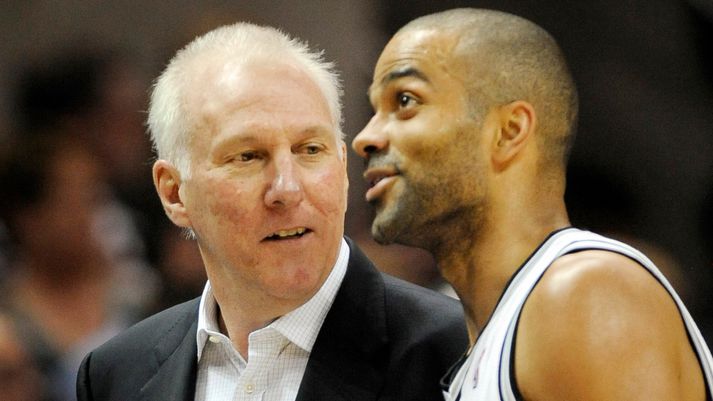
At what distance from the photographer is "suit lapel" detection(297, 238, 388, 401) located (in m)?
1.94

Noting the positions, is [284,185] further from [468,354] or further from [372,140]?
[468,354]

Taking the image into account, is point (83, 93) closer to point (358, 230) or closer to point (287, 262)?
point (358, 230)

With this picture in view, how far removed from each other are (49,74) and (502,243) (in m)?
1.55

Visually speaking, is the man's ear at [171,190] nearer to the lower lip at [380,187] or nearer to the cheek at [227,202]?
the cheek at [227,202]

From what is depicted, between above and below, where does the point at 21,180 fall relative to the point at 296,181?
below

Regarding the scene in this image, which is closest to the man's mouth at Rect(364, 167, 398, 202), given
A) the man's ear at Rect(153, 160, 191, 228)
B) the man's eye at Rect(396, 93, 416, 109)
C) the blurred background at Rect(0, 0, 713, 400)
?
the man's eye at Rect(396, 93, 416, 109)

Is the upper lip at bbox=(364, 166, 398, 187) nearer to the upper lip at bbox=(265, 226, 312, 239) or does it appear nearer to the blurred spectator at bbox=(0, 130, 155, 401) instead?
the upper lip at bbox=(265, 226, 312, 239)

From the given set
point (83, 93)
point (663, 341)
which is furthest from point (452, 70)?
point (83, 93)

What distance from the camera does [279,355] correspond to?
2035 millimetres

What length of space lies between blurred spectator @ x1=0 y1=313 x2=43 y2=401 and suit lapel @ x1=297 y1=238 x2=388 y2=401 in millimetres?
1033

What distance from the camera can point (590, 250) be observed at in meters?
1.56

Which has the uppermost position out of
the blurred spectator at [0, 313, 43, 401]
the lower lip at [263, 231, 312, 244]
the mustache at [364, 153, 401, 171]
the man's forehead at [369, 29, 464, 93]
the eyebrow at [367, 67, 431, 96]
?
the man's forehead at [369, 29, 464, 93]

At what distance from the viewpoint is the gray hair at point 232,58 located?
2.09 metres

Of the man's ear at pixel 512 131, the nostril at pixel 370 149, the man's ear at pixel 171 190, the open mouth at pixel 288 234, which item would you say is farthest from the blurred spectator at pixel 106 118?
the man's ear at pixel 512 131
